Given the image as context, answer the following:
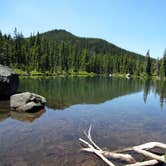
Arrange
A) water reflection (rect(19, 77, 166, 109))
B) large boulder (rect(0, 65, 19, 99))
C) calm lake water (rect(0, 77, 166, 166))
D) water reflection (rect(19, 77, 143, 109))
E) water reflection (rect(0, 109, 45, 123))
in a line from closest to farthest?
calm lake water (rect(0, 77, 166, 166)), water reflection (rect(0, 109, 45, 123)), large boulder (rect(0, 65, 19, 99)), water reflection (rect(19, 77, 143, 109)), water reflection (rect(19, 77, 166, 109))

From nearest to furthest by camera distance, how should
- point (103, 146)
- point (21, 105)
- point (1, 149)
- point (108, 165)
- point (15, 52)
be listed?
point (108, 165), point (1, 149), point (103, 146), point (21, 105), point (15, 52)

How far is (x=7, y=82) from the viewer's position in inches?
1100

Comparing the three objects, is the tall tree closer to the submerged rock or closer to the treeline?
the treeline

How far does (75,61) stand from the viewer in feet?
441

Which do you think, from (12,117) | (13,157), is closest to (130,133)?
(13,157)

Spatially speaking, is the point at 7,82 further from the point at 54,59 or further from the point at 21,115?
the point at 54,59

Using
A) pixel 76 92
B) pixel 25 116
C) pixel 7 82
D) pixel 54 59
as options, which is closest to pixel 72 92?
pixel 76 92

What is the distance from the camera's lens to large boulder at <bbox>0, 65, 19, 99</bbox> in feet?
90.4

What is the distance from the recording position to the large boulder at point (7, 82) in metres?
27.6

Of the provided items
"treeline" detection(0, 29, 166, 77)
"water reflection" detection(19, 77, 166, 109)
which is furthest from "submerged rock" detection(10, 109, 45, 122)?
"treeline" detection(0, 29, 166, 77)

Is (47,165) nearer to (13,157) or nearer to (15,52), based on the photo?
(13,157)

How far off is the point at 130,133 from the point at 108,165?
20.6 ft

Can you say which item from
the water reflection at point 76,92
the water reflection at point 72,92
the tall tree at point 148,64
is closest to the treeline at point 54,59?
the tall tree at point 148,64

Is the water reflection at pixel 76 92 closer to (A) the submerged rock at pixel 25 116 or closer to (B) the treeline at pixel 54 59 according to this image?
(A) the submerged rock at pixel 25 116
